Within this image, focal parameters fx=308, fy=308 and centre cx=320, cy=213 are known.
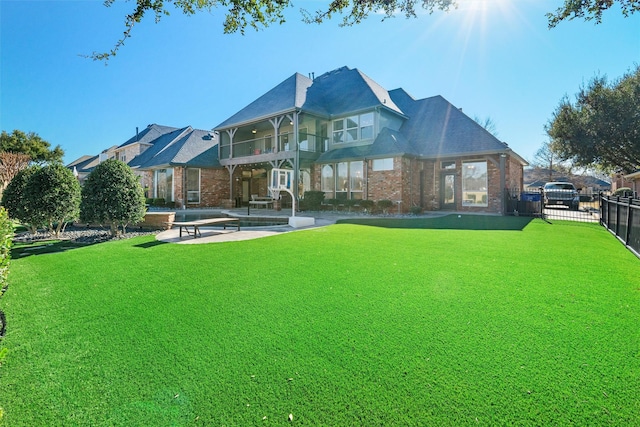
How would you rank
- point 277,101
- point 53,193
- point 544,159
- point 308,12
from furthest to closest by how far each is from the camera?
point 544,159
point 277,101
point 53,193
point 308,12

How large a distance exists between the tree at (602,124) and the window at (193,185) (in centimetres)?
2637

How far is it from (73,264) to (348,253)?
206 inches

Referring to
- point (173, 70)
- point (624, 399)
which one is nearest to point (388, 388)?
point (624, 399)

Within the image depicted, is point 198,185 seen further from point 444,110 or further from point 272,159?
point 444,110

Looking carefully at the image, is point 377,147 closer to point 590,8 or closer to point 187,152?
point 590,8

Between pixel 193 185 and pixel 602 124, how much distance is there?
27.8 m

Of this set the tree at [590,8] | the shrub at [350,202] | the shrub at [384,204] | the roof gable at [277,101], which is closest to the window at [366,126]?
the roof gable at [277,101]

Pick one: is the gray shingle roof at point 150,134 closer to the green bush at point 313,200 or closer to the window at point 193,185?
the window at point 193,185

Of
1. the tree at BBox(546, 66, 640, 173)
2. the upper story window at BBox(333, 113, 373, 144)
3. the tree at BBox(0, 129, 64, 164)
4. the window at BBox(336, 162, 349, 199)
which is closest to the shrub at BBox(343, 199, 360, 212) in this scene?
the window at BBox(336, 162, 349, 199)

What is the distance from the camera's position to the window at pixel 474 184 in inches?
642

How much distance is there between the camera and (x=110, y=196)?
8.31 m

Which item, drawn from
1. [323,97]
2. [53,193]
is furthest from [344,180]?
[53,193]

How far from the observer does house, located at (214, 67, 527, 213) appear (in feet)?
53.3

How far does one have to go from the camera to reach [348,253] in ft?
21.0
